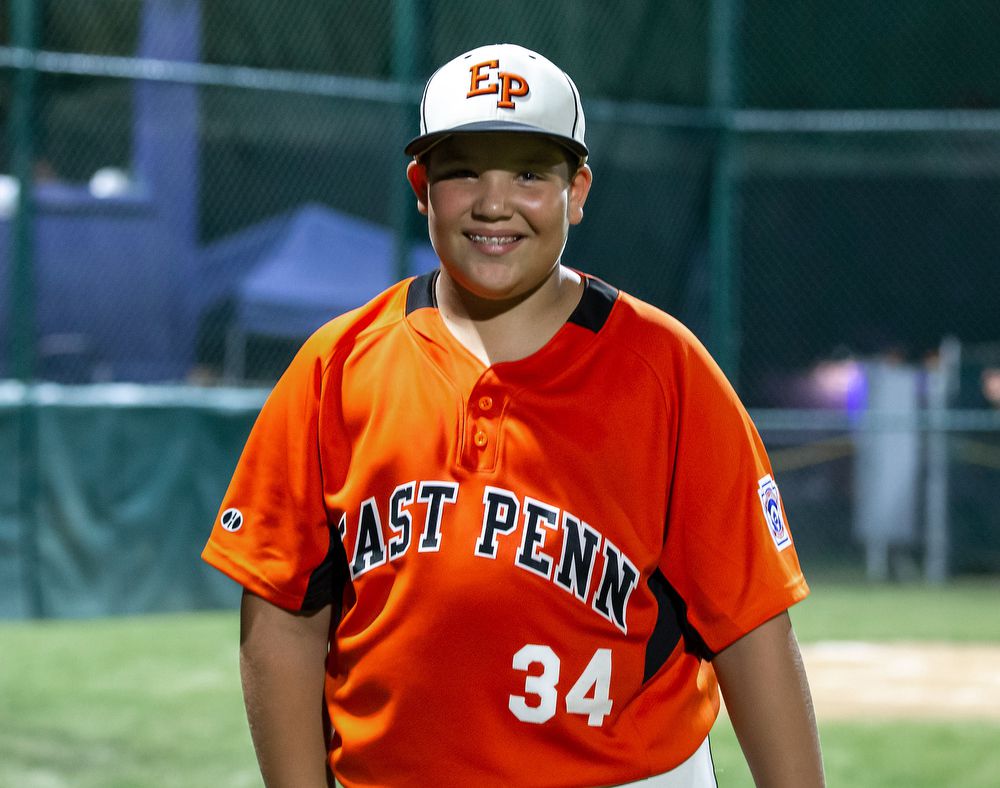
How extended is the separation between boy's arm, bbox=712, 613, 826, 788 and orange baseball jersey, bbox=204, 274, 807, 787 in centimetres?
4

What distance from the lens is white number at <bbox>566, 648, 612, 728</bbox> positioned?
1.85 meters

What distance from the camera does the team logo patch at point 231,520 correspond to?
6.59 feet

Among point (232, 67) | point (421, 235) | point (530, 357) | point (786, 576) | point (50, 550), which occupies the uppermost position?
point (232, 67)

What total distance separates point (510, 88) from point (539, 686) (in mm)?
779

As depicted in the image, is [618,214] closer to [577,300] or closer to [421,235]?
[421,235]

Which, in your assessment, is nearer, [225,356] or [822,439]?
[225,356]

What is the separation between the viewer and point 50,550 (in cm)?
766

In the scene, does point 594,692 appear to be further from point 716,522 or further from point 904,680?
A: point 904,680

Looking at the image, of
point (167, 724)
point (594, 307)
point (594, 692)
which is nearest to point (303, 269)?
point (167, 724)

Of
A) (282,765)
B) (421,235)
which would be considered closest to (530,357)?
(282,765)

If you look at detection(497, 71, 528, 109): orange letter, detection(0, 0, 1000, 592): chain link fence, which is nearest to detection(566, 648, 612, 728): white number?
detection(497, 71, 528, 109): orange letter

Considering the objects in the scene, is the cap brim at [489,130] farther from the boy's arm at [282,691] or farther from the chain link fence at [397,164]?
the chain link fence at [397,164]

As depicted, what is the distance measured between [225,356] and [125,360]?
0.58 metres

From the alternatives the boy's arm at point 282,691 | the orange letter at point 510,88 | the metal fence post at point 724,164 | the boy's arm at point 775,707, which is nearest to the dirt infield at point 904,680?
the metal fence post at point 724,164
